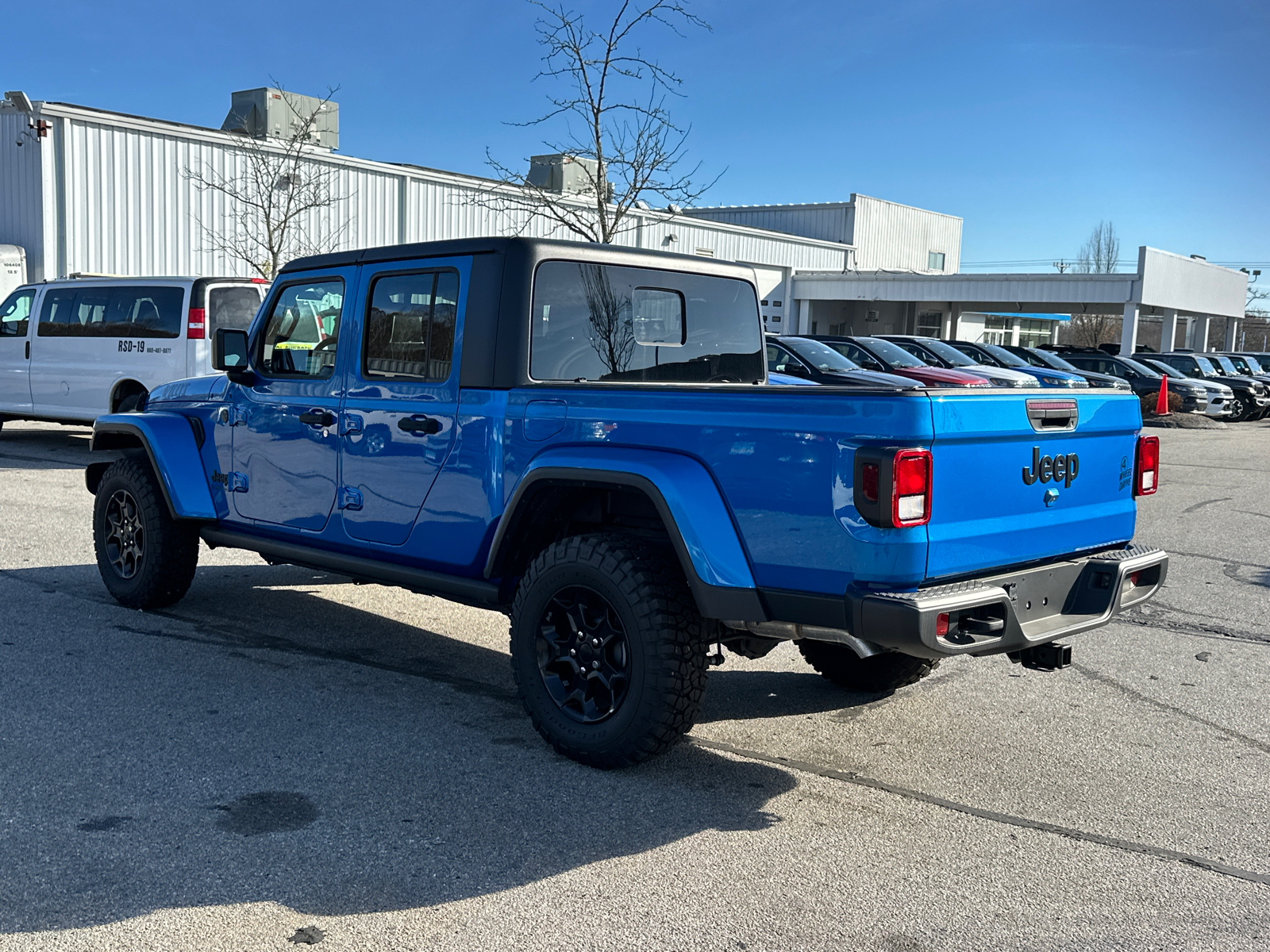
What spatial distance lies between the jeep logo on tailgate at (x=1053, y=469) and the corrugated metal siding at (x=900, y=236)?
47.6 m

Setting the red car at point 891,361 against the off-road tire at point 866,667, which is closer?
the off-road tire at point 866,667

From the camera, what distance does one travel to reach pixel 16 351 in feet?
49.9

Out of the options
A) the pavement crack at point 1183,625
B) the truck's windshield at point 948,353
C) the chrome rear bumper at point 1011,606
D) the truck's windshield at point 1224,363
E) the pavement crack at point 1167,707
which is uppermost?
the truck's windshield at point 1224,363

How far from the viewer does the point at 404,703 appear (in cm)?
512

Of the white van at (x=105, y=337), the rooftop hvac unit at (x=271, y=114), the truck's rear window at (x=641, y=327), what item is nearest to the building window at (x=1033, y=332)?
the rooftop hvac unit at (x=271, y=114)

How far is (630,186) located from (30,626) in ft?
40.5

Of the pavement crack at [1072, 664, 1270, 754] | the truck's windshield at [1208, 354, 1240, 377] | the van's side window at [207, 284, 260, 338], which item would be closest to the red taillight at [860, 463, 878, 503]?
the pavement crack at [1072, 664, 1270, 754]

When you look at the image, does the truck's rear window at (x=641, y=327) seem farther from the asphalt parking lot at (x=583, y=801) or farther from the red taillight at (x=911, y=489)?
the red taillight at (x=911, y=489)

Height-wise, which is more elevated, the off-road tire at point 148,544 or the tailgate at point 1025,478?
the tailgate at point 1025,478

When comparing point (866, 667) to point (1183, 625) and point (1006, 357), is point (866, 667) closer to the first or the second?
point (1183, 625)

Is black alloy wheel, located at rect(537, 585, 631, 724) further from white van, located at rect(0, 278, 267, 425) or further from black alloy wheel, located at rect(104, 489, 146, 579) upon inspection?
white van, located at rect(0, 278, 267, 425)

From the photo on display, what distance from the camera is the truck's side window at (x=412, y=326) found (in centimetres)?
502

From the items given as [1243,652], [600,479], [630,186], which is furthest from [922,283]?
[600,479]

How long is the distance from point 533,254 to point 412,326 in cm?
70
